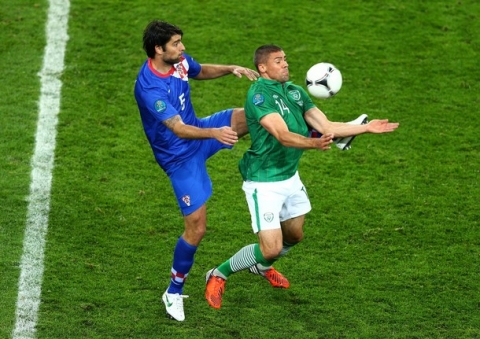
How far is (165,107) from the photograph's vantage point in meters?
7.80

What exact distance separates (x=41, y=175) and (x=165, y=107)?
2727 millimetres

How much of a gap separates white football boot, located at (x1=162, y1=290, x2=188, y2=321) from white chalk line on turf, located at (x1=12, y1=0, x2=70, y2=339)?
3.31 feet

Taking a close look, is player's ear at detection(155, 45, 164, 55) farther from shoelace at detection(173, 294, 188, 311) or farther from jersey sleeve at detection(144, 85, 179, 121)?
shoelace at detection(173, 294, 188, 311)

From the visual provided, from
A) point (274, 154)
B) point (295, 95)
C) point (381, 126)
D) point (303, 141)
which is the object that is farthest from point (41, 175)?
point (381, 126)

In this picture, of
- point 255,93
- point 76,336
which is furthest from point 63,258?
point 255,93

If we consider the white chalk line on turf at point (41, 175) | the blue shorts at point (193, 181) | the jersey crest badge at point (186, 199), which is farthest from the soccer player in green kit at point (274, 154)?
the white chalk line on turf at point (41, 175)

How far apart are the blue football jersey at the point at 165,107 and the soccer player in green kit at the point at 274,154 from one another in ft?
1.72

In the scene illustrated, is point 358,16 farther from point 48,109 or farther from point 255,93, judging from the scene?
point 255,93

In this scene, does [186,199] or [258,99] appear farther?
[186,199]

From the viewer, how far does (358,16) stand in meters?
12.9

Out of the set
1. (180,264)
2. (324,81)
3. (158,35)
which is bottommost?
(180,264)

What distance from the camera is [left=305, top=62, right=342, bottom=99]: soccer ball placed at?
8008mm

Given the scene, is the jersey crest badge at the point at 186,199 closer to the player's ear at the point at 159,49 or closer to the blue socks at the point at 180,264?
the blue socks at the point at 180,264

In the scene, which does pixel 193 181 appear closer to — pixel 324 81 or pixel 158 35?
pixel 158 35
